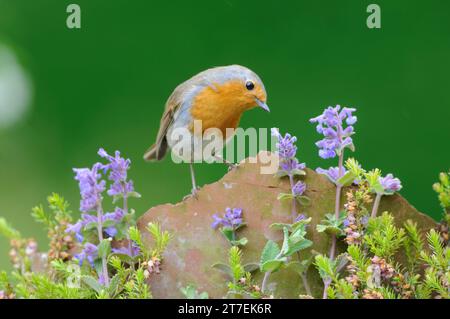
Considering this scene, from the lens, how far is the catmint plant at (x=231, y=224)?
1323mm

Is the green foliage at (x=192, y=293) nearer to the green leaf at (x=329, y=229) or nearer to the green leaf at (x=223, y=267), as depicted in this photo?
the green leaf at (x=223, y=267)

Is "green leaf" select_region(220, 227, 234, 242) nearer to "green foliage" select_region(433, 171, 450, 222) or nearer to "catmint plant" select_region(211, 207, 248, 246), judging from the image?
"catmint plant" select_region(211, 207, 248, 246)

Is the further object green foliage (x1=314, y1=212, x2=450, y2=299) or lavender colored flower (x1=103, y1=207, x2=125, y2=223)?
lavender colored flower (x1=103, y1=207, x2=125, y2=223)

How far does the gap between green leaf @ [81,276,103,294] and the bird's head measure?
1.14 m

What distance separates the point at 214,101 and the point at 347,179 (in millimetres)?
1197

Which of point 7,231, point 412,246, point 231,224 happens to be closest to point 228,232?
point 231,224

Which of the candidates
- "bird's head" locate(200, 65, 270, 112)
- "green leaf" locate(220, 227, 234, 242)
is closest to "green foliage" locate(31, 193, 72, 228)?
"green leaf" locate(220, 227, 234, 242)

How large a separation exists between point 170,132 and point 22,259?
3.54 ft

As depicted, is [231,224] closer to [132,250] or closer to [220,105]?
[132,250]

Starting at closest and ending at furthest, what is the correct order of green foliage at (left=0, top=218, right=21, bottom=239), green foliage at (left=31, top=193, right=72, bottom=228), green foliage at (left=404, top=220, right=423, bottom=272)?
green foliage at (left=404, top=220, right=423, bottom=272), green foliage at (left=31, top=193, right=72, bottom=228), green foliage at (left=0, top=218, right=21, bottom=239)

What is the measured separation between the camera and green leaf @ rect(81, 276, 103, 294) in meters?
1.28

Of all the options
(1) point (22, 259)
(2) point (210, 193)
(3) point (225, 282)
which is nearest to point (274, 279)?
(3) point (225, 282)

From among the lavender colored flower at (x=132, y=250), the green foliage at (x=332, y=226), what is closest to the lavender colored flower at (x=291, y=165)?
the green foliage at (x=332, y=226)

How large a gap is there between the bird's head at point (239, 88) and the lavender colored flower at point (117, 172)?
98cm
